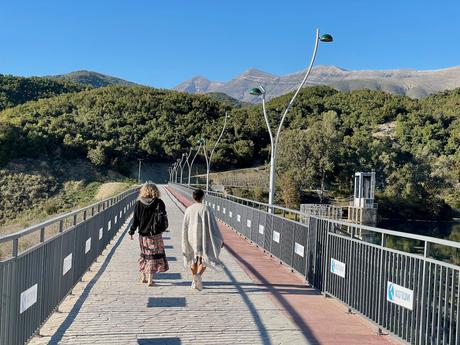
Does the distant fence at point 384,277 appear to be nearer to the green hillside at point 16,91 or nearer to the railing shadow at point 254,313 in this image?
the railing shadow at point 254,313

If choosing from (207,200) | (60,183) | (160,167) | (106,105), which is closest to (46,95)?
(106,105)

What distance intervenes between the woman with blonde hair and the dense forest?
75542mm

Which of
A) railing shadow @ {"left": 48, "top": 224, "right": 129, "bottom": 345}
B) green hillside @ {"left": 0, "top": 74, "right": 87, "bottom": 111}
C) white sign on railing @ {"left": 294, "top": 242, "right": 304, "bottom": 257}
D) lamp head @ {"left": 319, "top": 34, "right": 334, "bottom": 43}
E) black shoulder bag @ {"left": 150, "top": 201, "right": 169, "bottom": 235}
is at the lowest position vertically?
railing shadow @ {"left": 48, "top": 224, "right": 129, "bottom": 345}

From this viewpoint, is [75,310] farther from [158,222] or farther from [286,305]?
[286,305]

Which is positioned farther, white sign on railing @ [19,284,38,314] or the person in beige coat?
the person in beige coat

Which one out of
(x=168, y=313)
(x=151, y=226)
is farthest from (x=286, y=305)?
(x=151, y=226)

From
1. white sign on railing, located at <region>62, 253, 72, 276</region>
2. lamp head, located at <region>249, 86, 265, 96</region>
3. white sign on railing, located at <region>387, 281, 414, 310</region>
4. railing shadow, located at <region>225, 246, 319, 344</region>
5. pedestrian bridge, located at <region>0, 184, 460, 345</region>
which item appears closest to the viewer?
pedestrian bridge, located at <region>0, 184, 460, 345</region>

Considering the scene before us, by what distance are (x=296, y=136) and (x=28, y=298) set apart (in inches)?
3564

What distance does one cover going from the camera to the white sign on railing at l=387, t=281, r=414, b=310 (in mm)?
5681

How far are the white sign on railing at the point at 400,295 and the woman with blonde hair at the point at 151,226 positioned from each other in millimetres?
3862

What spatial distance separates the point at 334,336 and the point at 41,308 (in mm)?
3349

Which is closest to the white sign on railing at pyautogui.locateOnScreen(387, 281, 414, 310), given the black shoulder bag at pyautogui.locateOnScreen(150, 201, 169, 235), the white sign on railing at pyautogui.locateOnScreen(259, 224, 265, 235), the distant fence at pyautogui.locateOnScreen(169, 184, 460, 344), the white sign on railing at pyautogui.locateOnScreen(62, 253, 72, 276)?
the distant fence at pyautogui.locateOnScreen(169, 184, 460, 344)

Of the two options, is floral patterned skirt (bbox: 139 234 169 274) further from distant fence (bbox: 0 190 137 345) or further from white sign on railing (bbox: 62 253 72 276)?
white sign on railing (bbox: 62 253 72 276)

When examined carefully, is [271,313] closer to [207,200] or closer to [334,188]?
[207,200]
